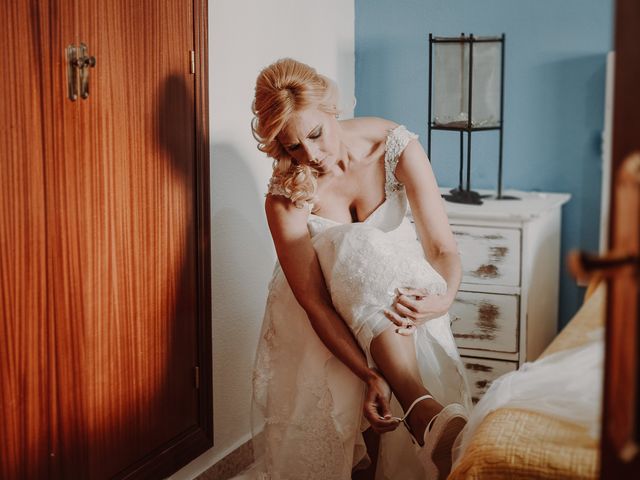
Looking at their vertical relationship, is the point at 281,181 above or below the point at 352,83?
below

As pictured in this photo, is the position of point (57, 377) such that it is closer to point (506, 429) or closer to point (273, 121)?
point (273, 121)

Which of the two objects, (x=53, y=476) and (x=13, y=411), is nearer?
(x=13, y=411)

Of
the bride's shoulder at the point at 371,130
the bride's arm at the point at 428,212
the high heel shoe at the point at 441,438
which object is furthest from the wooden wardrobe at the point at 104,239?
the high heel shoe at the point at 441,438

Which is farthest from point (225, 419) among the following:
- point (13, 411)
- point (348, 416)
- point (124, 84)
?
point (124, 84)

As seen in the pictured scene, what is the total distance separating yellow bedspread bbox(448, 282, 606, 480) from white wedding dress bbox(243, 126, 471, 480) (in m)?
0.62

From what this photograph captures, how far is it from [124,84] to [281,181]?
0.41m

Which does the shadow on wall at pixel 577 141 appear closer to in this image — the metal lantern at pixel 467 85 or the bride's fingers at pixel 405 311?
the metal lantern at pixel 467 85

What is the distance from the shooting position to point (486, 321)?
7.78 ft

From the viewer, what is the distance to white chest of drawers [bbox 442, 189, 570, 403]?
2328mm

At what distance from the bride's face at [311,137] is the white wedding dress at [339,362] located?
122 mm

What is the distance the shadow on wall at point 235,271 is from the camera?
2135 mm

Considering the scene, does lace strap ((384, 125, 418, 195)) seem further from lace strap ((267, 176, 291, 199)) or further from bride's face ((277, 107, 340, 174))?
lace strap ((267, 176, 291, 199))

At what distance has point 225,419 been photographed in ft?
7.25

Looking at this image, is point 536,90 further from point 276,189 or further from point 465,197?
point 276,189
